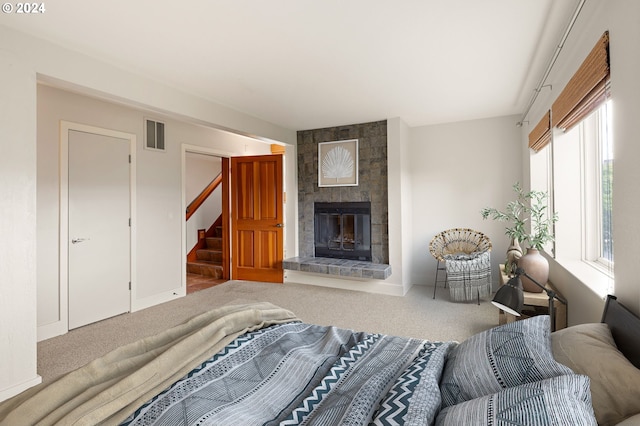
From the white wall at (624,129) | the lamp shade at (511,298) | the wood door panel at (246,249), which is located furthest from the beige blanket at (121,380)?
the wood door panel at (246,249)

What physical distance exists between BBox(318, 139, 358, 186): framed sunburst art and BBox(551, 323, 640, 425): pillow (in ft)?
12.7

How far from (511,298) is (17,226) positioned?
3097 millimetres

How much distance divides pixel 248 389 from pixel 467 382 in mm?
800

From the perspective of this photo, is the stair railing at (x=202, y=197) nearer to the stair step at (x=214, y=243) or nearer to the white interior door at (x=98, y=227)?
the stair step at (x=214, y=243)

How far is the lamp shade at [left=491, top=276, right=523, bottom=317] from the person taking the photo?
1.60m

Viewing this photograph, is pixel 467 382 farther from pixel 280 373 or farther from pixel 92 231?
pixel 92 231

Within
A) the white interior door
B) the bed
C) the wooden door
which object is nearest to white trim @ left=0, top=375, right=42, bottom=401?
the white interior door

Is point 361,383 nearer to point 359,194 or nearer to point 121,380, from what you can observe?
point 121,380

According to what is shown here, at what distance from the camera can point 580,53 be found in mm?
2150

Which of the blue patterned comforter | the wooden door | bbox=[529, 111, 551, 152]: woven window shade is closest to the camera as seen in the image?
the blue patterned comforter

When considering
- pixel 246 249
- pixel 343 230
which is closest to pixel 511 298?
pixel 343 230

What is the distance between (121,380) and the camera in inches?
47.1

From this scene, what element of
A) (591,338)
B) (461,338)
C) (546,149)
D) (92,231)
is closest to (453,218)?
(546,149)

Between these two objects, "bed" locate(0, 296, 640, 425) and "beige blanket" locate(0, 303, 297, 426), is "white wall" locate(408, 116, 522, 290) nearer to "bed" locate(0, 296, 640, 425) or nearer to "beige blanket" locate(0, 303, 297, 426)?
"bed" locate(0, 296, 640, 425)
